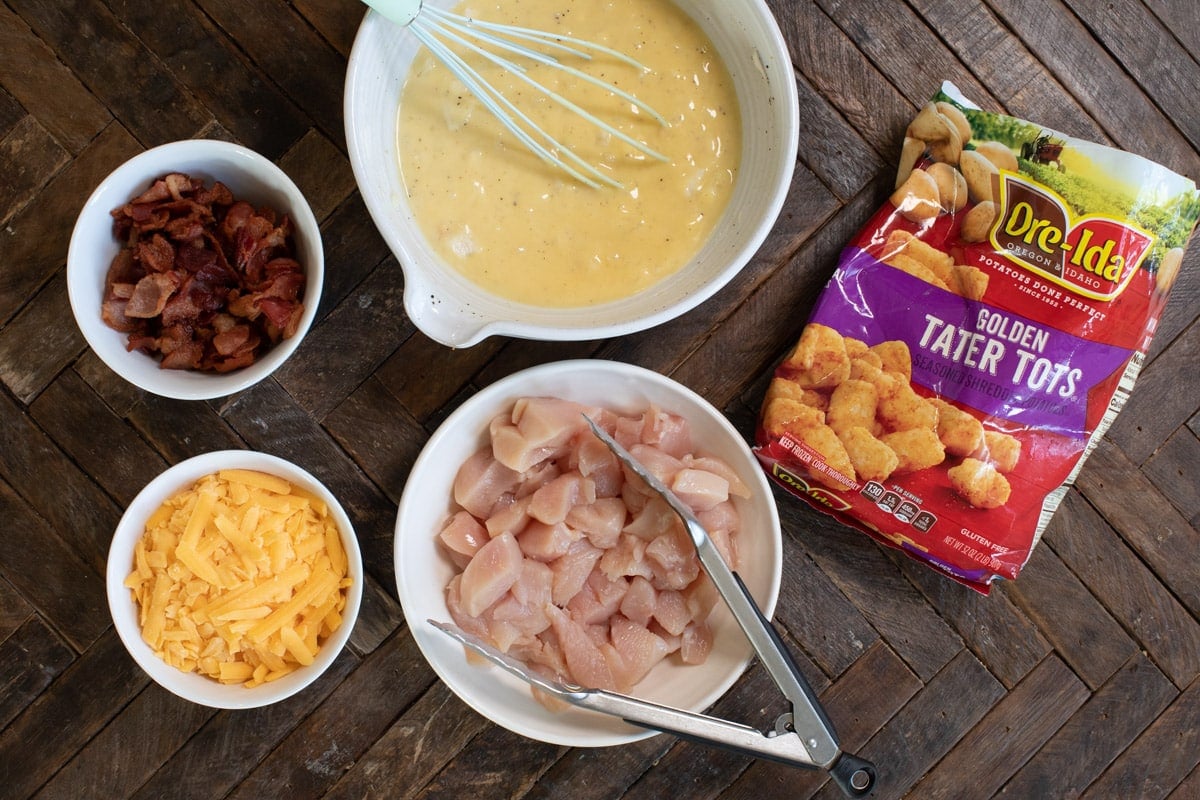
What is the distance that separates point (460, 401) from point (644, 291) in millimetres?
334

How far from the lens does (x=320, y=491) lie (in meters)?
1.11

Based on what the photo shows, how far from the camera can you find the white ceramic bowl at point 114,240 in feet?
3.40

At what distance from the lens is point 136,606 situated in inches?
43.8

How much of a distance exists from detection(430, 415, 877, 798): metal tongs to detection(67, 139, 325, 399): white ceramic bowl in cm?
38

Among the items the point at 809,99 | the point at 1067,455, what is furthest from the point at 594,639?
the point at 809,99

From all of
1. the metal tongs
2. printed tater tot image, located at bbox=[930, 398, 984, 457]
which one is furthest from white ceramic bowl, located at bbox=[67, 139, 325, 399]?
printed tater tot image, located at bbox=[930, 398, 984, 457]

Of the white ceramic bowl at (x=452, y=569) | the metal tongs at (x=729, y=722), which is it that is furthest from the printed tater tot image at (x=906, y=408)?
the metal tongs at (x=729, y=722)

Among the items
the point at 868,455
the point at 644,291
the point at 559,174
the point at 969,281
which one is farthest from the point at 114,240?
the point at 969,281

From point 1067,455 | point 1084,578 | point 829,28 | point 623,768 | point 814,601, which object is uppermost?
point 829,28

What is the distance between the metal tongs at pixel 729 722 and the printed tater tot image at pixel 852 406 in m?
0.26

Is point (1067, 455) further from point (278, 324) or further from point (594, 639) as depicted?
point (278, 324)

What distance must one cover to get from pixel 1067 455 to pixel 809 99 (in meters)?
0.62

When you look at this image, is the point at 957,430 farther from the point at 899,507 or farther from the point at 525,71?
the point at 525,71

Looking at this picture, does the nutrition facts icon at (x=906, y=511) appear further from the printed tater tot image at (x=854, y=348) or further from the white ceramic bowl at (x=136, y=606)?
the white ceramic bowl at (x=136, y=606)
